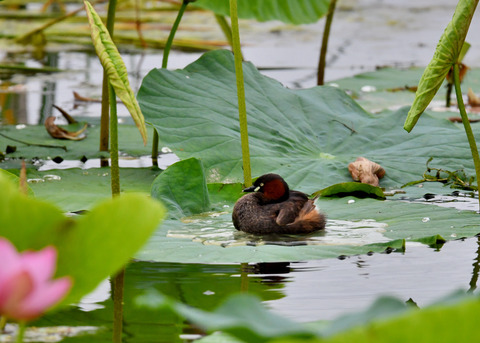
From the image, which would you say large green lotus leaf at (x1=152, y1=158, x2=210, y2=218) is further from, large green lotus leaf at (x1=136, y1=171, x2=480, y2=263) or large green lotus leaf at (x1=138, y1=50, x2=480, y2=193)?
large green lotus leaf at (x1=138, y1=50, x2=480, y2=193)

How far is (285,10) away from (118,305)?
3.39 meters

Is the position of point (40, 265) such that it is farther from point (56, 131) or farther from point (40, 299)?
point (56, 131)

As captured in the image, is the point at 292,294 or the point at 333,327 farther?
the point at 292,294

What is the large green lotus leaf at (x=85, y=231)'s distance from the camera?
1036mm

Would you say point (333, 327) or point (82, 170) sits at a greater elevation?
point (333, 327)

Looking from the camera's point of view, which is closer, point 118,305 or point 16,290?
point 16,290

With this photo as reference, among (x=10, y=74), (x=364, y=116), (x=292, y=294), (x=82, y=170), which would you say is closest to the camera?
(x=292, y=294)

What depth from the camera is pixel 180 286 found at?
2.19 m

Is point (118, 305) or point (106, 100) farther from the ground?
point (106, 100)

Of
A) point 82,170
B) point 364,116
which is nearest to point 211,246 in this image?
A: point 82,170

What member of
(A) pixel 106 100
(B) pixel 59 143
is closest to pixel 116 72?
(A) pixel 106 100

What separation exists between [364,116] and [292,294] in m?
2.11

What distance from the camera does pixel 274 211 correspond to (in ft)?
9.54

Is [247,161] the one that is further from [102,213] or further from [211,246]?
[102,213]
